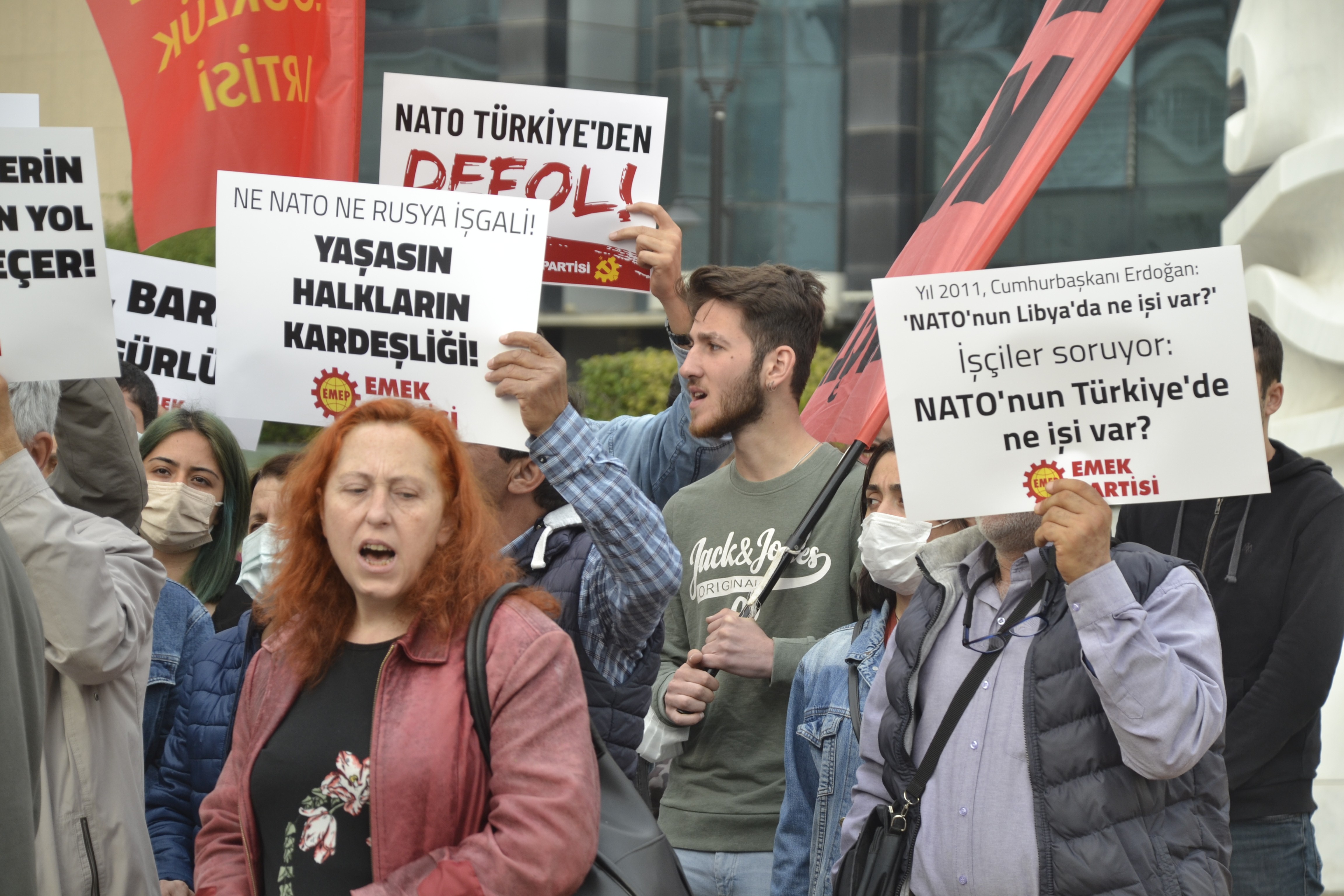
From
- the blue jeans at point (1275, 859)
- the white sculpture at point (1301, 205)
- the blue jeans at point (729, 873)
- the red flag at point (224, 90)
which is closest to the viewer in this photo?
the blue jeans at point (729, 873)

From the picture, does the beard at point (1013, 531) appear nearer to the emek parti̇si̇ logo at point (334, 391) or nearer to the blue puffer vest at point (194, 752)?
the emek parti̇si̇ logo at point (334, 391)

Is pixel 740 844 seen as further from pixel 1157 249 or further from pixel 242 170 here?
pixel 1157 249

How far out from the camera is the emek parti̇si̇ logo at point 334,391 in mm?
3768

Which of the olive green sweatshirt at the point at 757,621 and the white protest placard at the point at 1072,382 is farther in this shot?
the olive green sweatshirt at the point at 757,621

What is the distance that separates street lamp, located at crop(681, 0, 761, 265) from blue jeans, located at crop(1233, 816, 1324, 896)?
11.1m

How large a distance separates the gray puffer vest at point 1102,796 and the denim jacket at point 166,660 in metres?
2.19

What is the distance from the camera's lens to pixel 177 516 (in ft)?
16.1

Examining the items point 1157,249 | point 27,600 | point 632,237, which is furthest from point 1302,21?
point 1157,249

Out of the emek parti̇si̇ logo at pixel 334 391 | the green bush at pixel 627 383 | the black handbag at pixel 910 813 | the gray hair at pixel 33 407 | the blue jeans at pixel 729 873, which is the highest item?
the green bush at pixel 627 383

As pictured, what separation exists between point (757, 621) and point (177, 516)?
190 centimetres

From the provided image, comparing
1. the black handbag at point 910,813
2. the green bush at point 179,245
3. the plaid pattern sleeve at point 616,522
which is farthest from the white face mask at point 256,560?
the green bush at point 179,245

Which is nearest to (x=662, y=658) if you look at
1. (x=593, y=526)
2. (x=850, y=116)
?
(x=593, y=526)

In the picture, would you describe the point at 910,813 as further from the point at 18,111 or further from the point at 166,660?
the point at 18,111

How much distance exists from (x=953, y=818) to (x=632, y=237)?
1.95 metres
